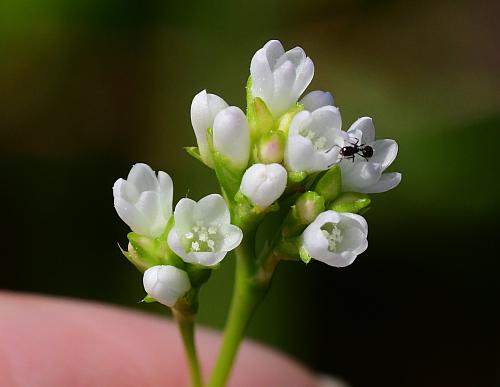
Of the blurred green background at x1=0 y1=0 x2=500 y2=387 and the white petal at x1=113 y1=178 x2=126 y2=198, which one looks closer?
the white petal at x1=113 y1=178 x2=126 y2=198

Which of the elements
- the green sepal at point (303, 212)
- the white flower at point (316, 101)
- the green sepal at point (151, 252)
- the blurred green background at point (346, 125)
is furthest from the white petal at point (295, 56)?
the blurred green background at point (346, 125)

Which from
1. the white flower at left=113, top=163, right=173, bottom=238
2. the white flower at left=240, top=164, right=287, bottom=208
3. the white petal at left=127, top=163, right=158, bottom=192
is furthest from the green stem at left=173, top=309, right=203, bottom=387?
the white flower at left=240, top=164, right=287, bottom=208

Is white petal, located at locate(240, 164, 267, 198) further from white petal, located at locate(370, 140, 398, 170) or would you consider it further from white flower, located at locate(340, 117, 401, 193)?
white petal, located at locate(370, 140, 398, 170)

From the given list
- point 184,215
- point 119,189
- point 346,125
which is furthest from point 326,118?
point 346,125

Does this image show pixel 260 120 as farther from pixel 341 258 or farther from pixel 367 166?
pixel 341 258

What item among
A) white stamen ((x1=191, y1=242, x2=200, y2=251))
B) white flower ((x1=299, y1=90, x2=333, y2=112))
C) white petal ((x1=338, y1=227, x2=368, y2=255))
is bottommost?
white stamen ((x1=191, y1=242, x2=200, y2=251))
